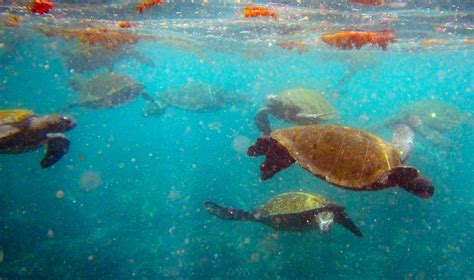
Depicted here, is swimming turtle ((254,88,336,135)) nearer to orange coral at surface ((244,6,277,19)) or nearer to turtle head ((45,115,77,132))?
orange coral at surface ((244,6,277,19))

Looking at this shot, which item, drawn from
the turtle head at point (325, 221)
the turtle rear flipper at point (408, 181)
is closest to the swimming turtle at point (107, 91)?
the turtle head at point (325, 221)

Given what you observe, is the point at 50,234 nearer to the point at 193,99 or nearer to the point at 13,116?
the point at 13,116

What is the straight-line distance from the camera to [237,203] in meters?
14.6

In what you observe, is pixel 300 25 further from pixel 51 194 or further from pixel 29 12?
pixel 51 194

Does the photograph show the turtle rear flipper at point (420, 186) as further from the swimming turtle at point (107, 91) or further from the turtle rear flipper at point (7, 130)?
the swimming turtle at point (107, 91)

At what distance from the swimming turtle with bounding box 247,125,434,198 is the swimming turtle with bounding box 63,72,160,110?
1372cm

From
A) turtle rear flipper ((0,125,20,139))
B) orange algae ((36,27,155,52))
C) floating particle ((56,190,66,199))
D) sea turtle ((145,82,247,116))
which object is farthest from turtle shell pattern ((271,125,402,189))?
orange algae ((36,27,155,52))

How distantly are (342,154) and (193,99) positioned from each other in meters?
16.0

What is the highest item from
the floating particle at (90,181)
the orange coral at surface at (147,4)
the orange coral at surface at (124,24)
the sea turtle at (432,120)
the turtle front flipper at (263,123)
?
the orange coral at surface at (147,4)

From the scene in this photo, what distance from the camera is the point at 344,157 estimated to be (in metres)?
4.67

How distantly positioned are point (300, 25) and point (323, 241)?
12.9 meters

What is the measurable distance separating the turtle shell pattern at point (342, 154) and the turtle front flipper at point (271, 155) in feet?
0.46

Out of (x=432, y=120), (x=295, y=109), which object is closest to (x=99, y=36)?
(x=295, y=109)

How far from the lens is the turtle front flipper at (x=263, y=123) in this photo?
9.26 meters
